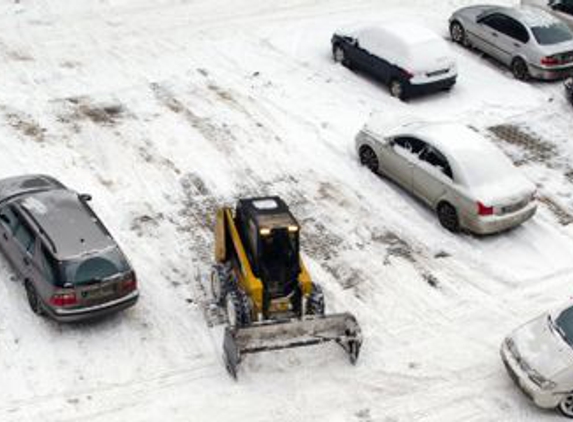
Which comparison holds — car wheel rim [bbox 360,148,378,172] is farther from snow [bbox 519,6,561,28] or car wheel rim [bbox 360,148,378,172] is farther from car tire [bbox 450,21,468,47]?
car tire [bbox 450,21,468,47]

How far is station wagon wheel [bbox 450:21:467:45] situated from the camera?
86.3 feet

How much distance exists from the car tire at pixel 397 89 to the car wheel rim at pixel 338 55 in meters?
1.87

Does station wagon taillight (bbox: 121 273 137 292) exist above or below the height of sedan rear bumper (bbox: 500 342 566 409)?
above

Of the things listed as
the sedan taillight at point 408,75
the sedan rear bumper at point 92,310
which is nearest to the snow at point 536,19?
the sedan taillight at point 408,75

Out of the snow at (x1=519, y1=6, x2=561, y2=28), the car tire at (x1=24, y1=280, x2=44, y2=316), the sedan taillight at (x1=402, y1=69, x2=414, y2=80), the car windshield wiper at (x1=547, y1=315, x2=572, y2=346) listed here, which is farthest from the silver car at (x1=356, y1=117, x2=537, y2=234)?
the car tire at (x1=24, y1=280, x2=44, y2=316)

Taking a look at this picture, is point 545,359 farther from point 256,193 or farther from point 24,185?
point 24,185

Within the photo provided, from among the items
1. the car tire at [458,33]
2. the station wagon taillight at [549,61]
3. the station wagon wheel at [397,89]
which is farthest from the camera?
the car tire at [458,33]

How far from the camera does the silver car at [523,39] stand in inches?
958

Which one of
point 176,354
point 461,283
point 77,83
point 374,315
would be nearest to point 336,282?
point 374,315

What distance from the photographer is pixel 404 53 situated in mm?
23266

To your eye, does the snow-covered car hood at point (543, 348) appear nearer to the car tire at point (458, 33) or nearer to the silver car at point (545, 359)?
the silver car at point (545, 359)

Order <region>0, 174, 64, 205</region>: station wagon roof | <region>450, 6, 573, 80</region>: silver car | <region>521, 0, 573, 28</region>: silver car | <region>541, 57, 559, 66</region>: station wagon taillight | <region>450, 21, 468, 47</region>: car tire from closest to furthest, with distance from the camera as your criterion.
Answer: <region>0, 174, 64, 205</region>: station wagon roof → <region>541, 57, 559, 66</region>: station wagon taillight → <region>450, 6, 573, 80</region>: silver car → <region>450, 21, 468, 47</region>: car tire → <region>521, 0, 573, 28</region>: silver car

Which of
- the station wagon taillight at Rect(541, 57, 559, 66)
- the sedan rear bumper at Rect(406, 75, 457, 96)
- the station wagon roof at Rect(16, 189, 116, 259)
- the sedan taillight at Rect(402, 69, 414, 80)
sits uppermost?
the station wagon roof at Rect(16, 189, 116, 259)

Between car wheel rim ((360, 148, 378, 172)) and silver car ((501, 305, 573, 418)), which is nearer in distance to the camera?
silver car ((501, 305, 573, 418))
